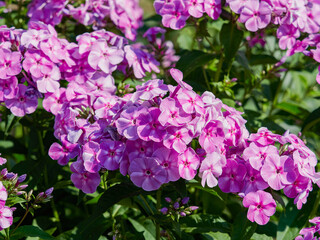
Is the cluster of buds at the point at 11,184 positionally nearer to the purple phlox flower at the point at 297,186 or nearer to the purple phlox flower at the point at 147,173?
the purple phlox flower at the point at 147,173

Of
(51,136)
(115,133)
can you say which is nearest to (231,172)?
(115,133)

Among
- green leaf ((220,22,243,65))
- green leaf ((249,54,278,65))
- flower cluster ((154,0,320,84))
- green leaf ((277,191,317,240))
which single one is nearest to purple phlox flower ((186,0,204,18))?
flower cluster ((154,0,320,84))

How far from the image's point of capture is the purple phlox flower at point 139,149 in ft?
7.59

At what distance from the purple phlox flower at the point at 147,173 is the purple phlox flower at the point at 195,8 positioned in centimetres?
101

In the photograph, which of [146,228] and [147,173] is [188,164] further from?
[146,228]

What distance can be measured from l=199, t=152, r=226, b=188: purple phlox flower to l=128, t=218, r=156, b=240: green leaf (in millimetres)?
890

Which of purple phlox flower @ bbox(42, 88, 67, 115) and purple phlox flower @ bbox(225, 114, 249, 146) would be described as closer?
purple phlox flower @ bbox(225, 114, 249, 146)

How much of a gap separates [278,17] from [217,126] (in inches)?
40.7

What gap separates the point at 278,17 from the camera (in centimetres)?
306

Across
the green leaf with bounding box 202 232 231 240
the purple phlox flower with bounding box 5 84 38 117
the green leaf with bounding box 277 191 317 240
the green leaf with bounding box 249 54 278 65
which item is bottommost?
the green leaf with bounding box 277 191 317 240

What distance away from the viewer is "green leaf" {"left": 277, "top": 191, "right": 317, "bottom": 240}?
3.15 metres

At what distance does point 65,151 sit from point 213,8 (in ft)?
3.67

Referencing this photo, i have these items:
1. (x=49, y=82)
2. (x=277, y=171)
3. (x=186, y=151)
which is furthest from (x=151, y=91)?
(x=49, y=82)

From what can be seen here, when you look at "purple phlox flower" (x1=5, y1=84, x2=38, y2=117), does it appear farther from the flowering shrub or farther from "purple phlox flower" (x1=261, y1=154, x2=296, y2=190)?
"purple phlox flower" (x1=261, y1=154, x2=296, y2=190)
